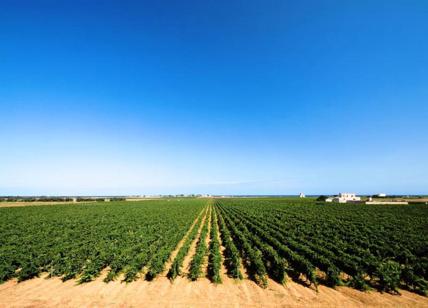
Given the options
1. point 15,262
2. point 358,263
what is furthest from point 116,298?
point 358,263

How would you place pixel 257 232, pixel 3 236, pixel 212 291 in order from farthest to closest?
pixel 257 232, pixel 3 236, pixel 212 291

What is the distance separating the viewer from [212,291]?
10.4 m

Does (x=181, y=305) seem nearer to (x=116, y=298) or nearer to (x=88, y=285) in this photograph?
(x=116, y=298)

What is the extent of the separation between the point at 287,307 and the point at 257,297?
133 cm

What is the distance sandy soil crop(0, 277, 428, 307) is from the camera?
928 cm

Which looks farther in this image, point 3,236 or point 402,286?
point 3,236

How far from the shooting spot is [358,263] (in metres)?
13.5

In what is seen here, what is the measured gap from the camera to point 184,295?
9.93 metres

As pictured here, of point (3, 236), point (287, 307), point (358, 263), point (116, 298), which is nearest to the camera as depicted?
Answer: point (287, 307)

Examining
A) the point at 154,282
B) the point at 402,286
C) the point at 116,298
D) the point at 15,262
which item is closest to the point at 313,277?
the point at 402,286

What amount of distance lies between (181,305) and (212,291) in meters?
1.79

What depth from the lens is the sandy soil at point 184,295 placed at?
9281mm

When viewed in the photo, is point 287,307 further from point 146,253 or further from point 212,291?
point 146,253

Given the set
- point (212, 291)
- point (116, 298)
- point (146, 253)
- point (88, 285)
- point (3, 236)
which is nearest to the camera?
point (116, 298)
